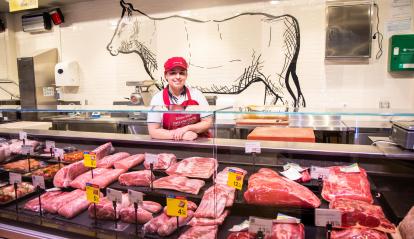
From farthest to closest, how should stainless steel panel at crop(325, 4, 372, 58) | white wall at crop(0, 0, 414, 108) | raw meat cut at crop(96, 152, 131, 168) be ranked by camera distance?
white wall at crop(0, 0, 414, 108)
stainless steel panel at crop(325, 4, 372, 58)
raw meat cut at crop(96, 152, 131, 168)

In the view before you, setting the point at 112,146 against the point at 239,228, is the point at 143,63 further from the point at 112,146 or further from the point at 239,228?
the point at 239,228

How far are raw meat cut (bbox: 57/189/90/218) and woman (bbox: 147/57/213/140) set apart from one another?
25.8 inches

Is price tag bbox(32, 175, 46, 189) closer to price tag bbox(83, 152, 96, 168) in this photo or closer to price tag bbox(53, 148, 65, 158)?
price tag bbox(83, 152, 96, 168)

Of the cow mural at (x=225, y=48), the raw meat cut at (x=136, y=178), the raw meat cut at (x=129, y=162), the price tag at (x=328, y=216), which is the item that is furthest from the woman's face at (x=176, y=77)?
the cow mural at (x=225, y=48)

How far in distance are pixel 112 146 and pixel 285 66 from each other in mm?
3262

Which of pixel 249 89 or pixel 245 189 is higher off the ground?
pixel 249 89

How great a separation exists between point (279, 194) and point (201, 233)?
1.44 ft

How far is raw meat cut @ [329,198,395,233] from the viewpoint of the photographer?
1.32m

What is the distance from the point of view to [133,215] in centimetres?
158

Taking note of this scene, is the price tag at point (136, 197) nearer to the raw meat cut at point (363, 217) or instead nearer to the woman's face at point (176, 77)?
the raw meat cut at point (363, 217)

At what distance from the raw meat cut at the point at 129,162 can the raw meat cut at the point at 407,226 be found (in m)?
1.55

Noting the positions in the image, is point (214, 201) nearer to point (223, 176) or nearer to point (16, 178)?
point (223, 176)

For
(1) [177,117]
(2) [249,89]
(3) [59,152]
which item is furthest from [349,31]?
(3) [59,152]

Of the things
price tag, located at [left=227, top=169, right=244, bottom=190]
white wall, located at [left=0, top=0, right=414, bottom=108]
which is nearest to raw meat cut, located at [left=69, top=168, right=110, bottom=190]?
price tag, located at [left=227, top=169, right=244, bottom=190]
